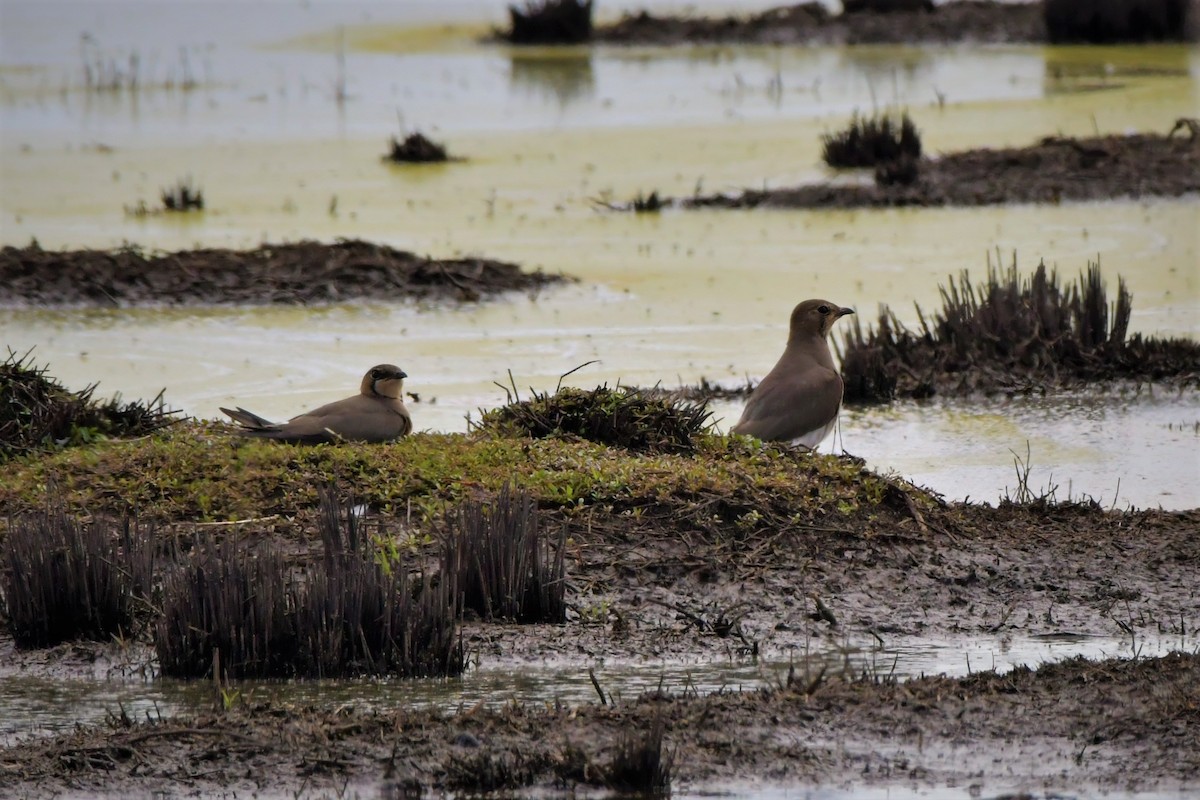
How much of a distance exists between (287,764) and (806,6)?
25.2 metres

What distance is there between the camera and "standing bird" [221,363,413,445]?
7.43 metres

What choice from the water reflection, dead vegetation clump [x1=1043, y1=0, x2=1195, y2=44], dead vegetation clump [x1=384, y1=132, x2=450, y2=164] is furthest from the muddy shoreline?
dead vegetation clump [x1=1043, y1=0, x2=1195, y2=44]

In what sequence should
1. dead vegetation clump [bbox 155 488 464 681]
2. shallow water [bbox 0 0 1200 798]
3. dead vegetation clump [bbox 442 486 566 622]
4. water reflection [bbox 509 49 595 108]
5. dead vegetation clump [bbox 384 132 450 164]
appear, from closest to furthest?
1. dead vegetation clump [bbox 155 488 464 681]
2. dead vegetation clump [bbox 442 486 566 622]
3. shallow water [bbox 0 0 1200 798]
4. dead vegetation clump [bbox 384 132 450 164]
5. water reflection [bbox 509 49 595 108]

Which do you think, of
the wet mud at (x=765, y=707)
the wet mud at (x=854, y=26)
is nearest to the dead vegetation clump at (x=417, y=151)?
the wet mud at (x=854, y=26)

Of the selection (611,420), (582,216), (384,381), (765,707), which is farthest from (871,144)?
(765,707)

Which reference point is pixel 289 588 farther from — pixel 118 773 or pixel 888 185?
pixel 888 185

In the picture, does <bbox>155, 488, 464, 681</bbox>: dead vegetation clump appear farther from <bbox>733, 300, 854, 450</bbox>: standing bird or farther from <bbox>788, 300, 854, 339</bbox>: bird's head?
<bbox>788, 300, 854, 339</bbox>: bird's head

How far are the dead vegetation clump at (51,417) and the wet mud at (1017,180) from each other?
25.9 ft

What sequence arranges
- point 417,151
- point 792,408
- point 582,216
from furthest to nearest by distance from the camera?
point 417,151
point 582,216
point 792,408

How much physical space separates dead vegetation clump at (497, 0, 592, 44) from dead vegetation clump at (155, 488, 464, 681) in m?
22.4

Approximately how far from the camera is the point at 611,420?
7527 mm

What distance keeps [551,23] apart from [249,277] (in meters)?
16.0

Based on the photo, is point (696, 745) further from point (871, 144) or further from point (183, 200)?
point (871, 144)

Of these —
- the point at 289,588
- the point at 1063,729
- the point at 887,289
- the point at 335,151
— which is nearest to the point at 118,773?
the point at 289,588
